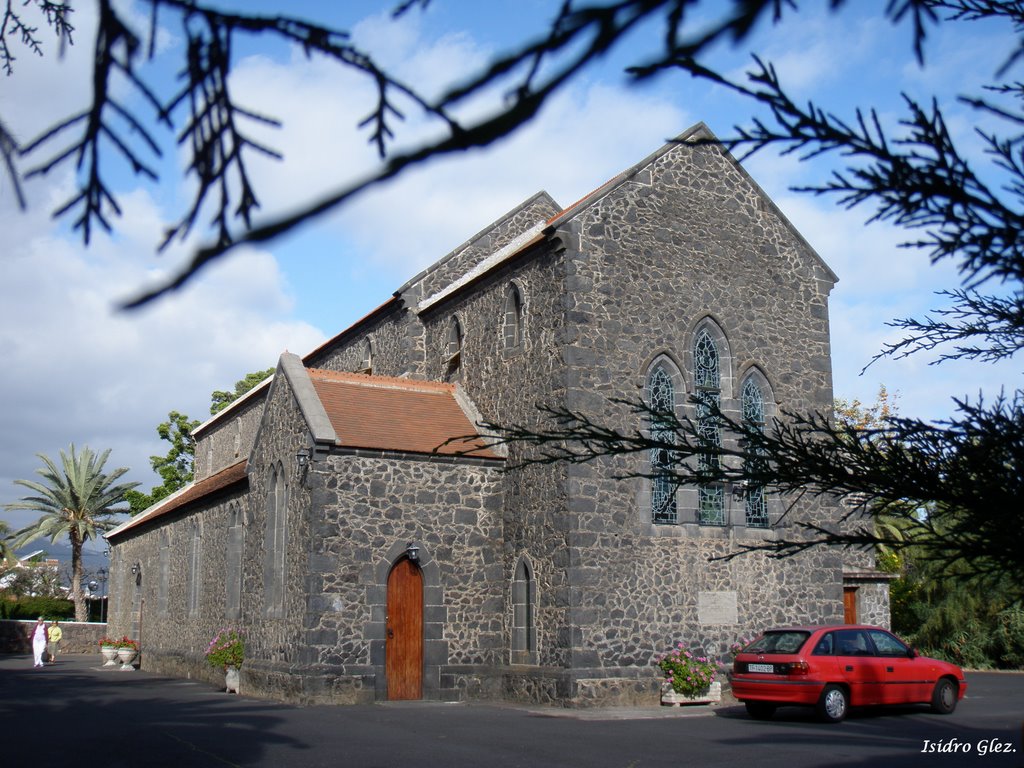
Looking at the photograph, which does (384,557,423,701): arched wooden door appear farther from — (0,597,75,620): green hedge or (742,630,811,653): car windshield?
(0,597,75,620): green hedge

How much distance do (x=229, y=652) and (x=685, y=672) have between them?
8687 mm

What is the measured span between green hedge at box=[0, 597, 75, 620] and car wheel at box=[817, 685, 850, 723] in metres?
43.9

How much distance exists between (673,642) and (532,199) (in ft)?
37.4

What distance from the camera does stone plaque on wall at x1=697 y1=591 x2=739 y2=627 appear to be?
17.5m

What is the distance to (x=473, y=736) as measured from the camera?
12414mm

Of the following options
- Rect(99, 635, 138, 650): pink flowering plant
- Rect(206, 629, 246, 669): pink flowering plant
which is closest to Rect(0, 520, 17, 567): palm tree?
Rect(99, 635, 138, 650): pink flowering plant

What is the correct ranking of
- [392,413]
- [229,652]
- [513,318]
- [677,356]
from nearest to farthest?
[677,356] < [392,413] < [513,318] < [229,652]

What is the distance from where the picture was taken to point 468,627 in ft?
58.2

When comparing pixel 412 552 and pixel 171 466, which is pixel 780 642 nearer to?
pixel 412 552

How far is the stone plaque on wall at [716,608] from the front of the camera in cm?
1748

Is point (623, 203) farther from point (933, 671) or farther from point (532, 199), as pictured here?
point (933, 671)

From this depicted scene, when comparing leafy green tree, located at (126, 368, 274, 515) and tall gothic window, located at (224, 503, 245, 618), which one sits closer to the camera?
tall gothic window, located at (224, 503, 245, 618)

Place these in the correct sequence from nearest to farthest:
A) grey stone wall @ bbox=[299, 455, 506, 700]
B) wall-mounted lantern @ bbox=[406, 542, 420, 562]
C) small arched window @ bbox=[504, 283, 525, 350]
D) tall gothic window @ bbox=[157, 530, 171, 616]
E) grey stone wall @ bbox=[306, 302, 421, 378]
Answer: grey stone wall @ bbox=[299, 455, 506, 700]
wall-mounted lantern @ bbox=[406, 542, 420, 562]
small arched window @ bbox=[504, 283, 525, 350]
grey stone wall @ bbox=[306, 302, 421, 378]
tall gothic window @ bbox=[157, 530, 171, 616]

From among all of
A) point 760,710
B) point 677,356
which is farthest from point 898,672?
point 677,356
